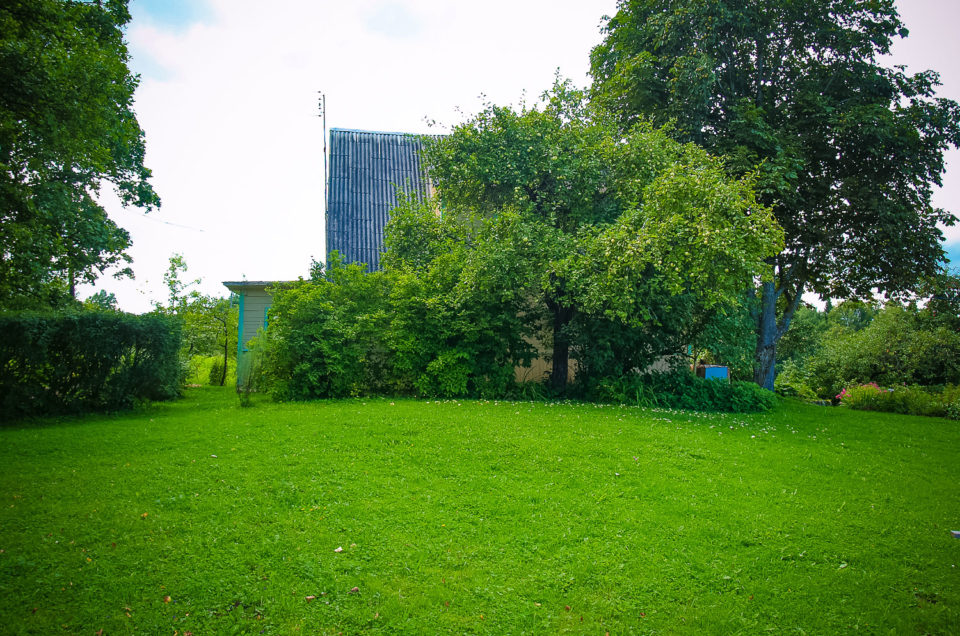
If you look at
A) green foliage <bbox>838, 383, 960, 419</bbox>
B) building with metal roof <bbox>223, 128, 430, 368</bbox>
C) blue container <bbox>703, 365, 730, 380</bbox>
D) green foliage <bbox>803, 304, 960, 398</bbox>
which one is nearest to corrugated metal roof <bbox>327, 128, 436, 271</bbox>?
building with metal roof <bbox>223, 128, 430, 368</bbox>

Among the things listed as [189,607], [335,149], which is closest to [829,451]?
[189,607]

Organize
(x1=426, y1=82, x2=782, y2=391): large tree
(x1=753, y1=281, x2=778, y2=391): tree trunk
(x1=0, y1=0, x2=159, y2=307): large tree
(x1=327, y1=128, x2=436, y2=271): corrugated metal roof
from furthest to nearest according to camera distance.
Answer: (x1=327, y1=128, x2=436, y2=271): corrugated metal roof → (x1=753, y1=281, x2=778, y2=391): tree trunk → (x1=426, y1=82, x2=782, y2=391): large tree → (x1=0, y1=0, x2=159, y2=307): large tree

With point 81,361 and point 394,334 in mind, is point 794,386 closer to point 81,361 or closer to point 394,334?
point 394,334

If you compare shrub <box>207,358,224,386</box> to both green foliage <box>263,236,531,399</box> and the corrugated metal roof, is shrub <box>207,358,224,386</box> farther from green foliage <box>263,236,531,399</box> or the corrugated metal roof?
green foliage <box>263,236,531,399</box>

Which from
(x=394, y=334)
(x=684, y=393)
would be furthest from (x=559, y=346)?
(x=394, y=334)

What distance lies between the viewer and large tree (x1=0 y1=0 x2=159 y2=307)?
7219 mm

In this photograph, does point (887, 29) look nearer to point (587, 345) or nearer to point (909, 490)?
point (587, 345)

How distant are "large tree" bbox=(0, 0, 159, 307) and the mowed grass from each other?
3.55m

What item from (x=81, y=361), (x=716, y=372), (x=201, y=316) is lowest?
(x=716, y=372)

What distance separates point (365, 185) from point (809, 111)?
15174 millimetres

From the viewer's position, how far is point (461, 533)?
14.2 feet

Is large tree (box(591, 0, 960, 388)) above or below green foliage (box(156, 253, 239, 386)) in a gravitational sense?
above

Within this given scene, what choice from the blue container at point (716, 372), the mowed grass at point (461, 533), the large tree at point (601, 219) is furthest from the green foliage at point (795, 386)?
the mowed grass at point (461, 533)

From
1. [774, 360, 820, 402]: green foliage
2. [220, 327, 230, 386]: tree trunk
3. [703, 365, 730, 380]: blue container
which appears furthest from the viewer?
[774, 360, 820, 402]: green foliage
